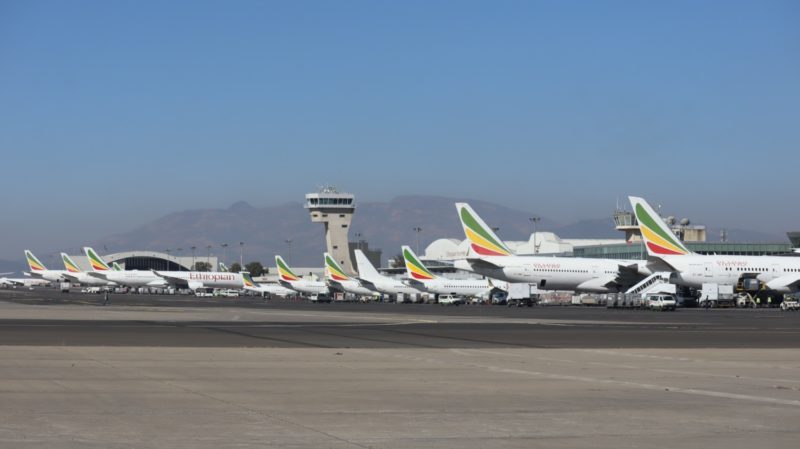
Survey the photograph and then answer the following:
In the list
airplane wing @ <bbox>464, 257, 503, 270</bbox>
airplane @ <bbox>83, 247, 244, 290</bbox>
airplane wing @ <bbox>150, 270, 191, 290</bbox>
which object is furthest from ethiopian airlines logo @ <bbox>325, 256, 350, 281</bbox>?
airplane wing @ <bbox>150, 270, 191, 290</bbox>

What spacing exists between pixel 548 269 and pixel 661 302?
87.0ft

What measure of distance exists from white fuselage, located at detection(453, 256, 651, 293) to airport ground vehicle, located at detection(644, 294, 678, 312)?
23250mm

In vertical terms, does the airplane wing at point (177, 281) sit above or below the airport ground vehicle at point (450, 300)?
above

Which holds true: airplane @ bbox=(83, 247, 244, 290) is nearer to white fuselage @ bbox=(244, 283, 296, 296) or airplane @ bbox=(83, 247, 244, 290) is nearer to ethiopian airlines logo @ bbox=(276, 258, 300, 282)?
white fuselage @ bbox=(244, 283, 296, 296)

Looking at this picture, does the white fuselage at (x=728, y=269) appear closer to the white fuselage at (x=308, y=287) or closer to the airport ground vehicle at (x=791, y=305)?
the airport ground vehicle at (x=791, y=305)

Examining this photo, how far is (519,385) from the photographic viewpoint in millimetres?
22438

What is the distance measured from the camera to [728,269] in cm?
10725

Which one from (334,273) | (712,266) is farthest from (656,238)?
(334,273)

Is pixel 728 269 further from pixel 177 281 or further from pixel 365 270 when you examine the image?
pixel 177 281

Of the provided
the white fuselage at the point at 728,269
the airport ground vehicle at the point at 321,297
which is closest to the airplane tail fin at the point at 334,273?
the airport ground vehicle at the point at 321,297

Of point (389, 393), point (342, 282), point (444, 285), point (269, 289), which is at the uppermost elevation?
point (342, 282)

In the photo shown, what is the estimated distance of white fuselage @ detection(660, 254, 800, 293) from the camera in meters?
107

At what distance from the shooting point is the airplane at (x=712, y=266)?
107 m

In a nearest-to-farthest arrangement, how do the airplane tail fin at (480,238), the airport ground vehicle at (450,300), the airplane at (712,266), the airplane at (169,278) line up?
the airplane at (712,266) → the airplane tail fin at (480,238) → the airport ground vehicle at (450,300) → the airplane at (169,278)
